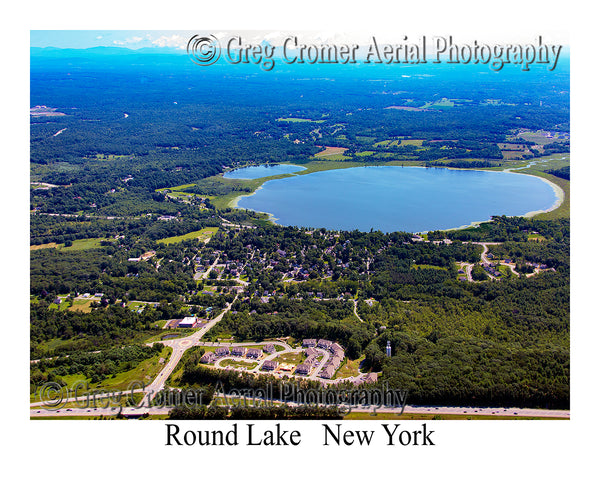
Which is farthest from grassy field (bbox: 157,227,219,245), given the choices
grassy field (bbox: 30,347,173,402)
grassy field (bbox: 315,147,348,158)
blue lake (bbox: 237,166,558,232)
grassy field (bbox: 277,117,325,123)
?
grassy field (bbox: 277,117,325,123)

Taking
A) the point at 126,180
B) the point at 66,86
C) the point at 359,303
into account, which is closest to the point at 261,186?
the point at 126,180

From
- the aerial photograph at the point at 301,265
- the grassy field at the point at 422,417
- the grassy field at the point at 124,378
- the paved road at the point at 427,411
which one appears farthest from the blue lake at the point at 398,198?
the grassy field at the point at 422,417

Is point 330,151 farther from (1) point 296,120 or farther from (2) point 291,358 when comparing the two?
(2) point 291,358

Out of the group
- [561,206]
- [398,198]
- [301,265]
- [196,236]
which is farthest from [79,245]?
[561,206]

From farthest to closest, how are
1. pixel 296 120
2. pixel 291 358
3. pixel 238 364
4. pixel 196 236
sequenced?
pixel 296 120 → pixel 196 236 → pixel 291 358 → pixel 238 364

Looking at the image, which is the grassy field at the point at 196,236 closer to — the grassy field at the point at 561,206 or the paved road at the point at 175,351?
the paved road at the point at 175,351

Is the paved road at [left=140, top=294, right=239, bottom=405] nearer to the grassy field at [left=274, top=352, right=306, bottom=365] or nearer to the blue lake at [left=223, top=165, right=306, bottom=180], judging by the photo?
the grassy field at [left=274, top=352, right=306, bottom=365]
